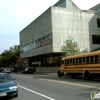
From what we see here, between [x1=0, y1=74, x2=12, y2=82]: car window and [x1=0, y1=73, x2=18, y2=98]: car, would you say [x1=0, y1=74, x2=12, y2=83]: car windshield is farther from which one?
[x1=0, y1=73, x2=18, y2=98]: car

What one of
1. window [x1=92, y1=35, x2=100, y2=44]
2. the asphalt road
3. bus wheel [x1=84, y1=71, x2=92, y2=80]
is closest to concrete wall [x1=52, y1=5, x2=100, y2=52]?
window [x1=92, y1=35, x2=100, y2=44]

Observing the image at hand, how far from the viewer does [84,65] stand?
912 inches

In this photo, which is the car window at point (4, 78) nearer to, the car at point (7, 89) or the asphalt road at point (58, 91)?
the car at point (7, 89)

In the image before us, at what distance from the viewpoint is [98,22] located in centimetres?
5278

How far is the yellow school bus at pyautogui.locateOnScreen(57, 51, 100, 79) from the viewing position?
21.2 meters

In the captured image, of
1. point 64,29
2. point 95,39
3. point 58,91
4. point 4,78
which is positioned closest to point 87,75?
point 58,91

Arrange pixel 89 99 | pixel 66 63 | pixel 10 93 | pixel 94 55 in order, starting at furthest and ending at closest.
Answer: pixel 66 63 < pixel 94 55 < pixel 10 93 < pixel 89 99

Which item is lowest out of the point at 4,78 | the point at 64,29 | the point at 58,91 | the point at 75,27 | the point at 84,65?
the point at 58,91

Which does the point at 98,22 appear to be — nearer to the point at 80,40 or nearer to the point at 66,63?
the point at 80,40

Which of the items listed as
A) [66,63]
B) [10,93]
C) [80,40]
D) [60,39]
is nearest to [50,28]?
[60,39]

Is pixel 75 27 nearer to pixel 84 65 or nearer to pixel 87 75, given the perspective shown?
pixel 84 65

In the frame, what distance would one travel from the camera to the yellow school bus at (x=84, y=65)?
21163 mm

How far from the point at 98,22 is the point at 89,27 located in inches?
140

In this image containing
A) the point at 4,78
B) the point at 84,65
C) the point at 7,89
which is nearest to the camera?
the point at 7,89
